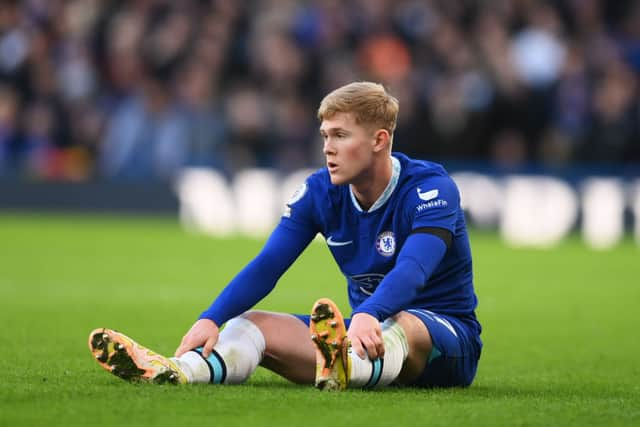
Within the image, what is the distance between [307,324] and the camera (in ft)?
20.0

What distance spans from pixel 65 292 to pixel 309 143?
8536mm

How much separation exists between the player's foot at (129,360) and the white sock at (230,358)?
0.30ft

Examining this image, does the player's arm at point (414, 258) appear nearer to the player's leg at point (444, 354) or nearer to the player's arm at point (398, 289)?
the player's arm at point (398, 289)

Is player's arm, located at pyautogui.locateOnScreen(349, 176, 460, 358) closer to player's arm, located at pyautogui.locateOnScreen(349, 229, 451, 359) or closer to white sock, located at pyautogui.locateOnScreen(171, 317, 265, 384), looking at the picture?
player's arm, located at pyautogui.locateOnScreen(349, 229, 451, 359)

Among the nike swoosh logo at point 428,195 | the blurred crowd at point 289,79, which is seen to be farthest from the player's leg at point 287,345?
the blurred crowd at point 289,79

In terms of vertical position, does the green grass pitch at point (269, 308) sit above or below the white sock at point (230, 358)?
below

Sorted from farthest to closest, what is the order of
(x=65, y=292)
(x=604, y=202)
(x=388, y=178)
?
(x=604, y=202) → (x=65, y=292) → (x=388, y=178)

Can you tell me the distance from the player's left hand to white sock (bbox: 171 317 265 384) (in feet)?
2.29

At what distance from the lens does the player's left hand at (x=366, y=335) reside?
5.28 meters

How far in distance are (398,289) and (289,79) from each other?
14880 mm

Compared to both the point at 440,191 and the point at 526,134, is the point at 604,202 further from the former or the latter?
the point at 440,191

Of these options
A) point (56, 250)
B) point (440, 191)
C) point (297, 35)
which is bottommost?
point (56, 250)

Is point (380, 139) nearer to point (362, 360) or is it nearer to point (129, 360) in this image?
point (362, 360)

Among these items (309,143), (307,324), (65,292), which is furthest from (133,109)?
(307,324)
